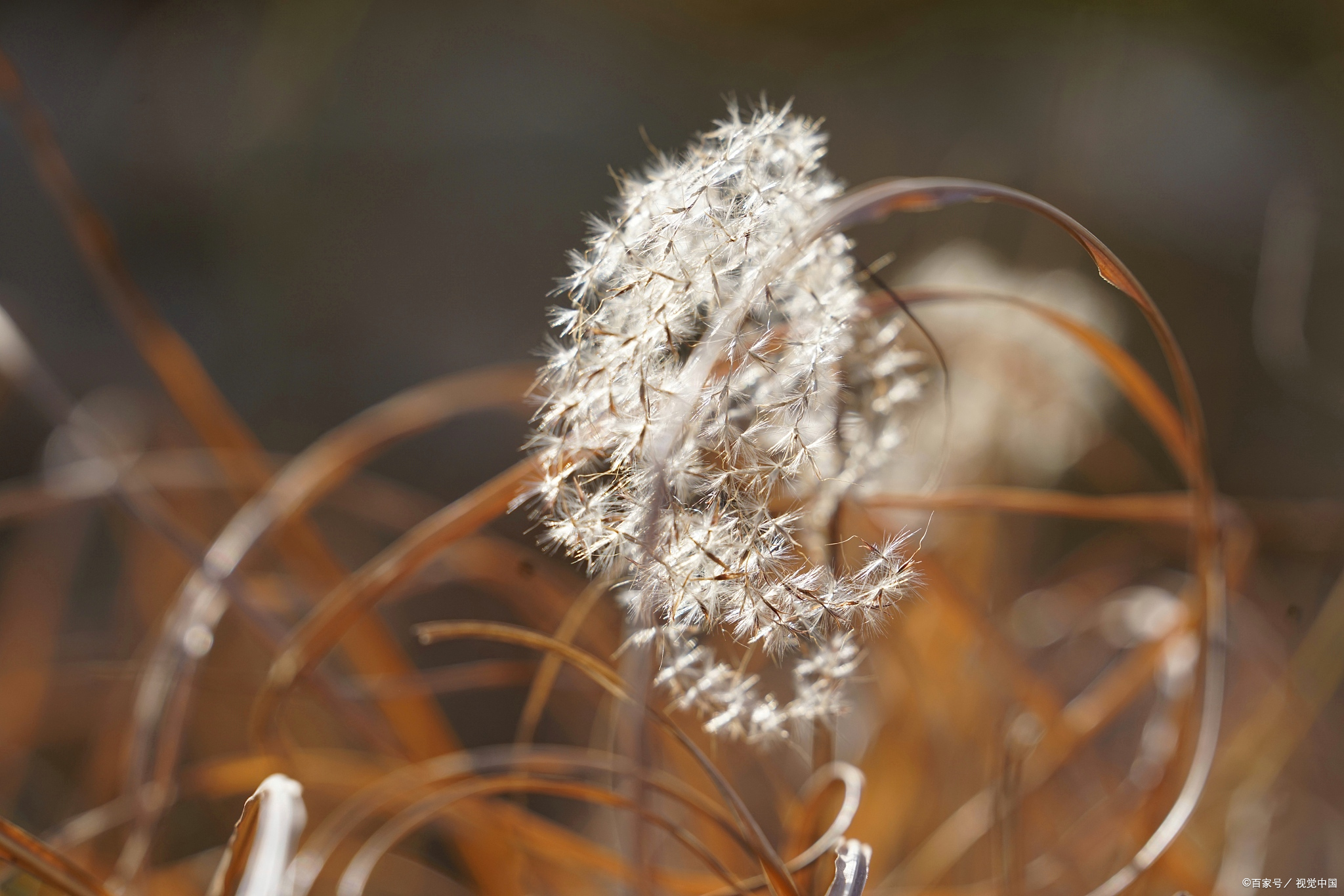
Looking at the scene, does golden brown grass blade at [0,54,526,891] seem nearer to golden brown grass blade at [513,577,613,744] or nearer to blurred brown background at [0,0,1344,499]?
golden brown grass blade at [513,577,613,744]

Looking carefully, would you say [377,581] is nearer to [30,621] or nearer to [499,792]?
[499,792]

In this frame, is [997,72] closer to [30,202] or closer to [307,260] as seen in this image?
[307,260]

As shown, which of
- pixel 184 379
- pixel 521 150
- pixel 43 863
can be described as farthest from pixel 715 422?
pixel 521 150

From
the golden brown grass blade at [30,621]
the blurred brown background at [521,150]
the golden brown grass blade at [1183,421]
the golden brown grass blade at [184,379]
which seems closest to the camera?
the golden brown grass blade at [1183,421]

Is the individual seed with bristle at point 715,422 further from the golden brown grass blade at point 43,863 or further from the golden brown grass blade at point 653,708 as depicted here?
the golden brown grass blade at point 43,863

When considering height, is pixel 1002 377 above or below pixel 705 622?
above

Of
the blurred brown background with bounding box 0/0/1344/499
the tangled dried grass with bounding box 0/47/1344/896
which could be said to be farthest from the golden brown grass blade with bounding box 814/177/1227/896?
the blurred brown background with bounding box 0/0/1344/499

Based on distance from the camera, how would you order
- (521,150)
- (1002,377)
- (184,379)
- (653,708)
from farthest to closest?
(521,150)
(1002,377)
(184,379)
(653,708)

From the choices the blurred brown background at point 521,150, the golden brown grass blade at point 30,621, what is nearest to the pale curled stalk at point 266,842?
the golden brown grass blade at point 30,621

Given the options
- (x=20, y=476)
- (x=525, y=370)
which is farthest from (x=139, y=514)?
(x=20, y=476)

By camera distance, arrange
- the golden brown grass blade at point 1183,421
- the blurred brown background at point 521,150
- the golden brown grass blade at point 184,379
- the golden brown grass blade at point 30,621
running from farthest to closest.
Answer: the blurred brown background at point 521,150, the golden brown grass blade at point 30,621, the golden brown grass blade at point 184,379, the golden brown grass blade at point 1183,421
